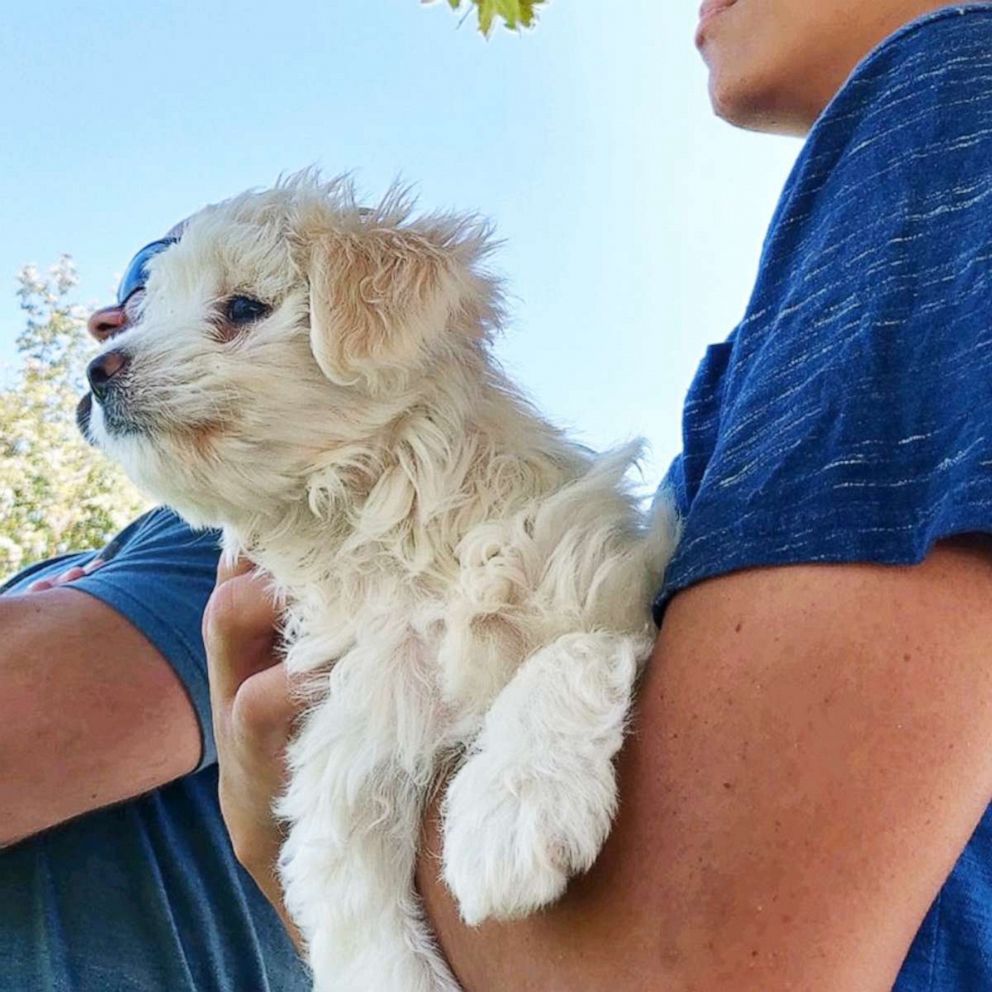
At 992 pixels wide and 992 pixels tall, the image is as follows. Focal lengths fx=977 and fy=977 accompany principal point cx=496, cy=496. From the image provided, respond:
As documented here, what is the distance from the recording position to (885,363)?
0.71 m

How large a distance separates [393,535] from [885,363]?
27.5 inches

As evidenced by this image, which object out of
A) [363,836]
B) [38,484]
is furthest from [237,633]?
[38,484]

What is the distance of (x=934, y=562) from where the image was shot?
0.66 m

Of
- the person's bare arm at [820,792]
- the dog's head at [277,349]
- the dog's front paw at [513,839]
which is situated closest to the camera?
the person's bare arm at [820,792]

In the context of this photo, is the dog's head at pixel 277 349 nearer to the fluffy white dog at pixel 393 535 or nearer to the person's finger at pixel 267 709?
the fluffy white dog at pixel 393 535

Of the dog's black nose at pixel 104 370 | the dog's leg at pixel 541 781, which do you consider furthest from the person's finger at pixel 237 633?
the dog's leg at pixel 541 781

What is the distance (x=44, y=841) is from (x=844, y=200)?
1.34 meters

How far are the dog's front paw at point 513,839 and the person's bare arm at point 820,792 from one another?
0.19 feet

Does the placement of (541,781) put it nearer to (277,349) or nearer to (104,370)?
(277,349)

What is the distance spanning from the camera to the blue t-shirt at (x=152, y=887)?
133 cm

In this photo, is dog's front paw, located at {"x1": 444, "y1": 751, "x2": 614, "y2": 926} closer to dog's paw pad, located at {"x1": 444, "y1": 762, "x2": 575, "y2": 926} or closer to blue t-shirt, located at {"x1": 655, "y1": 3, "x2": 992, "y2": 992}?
dog's paw pad, located at {"x1": 444, "y1": 762, "x2": 575, "y2": 926}

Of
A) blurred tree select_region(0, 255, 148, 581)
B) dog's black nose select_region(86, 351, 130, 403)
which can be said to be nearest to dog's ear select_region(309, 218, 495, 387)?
dog's black nose select_region(86, 351, 130, 403)

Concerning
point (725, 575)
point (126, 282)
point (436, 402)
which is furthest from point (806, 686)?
point (126, 282)

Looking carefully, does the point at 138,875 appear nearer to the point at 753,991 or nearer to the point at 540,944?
the point at 540,944
